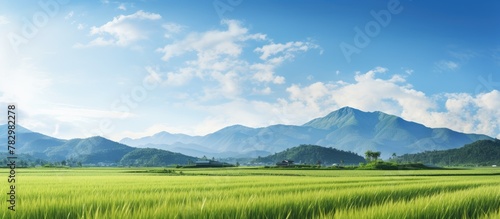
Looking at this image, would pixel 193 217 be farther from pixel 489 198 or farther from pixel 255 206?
pixel 489 198

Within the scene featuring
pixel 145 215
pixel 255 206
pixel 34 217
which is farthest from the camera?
pixel 255 206

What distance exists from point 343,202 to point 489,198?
3773 millimetres

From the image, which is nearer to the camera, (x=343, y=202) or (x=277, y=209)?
(x=277, y=209)

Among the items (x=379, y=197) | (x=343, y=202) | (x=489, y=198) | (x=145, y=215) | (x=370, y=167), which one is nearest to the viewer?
(x=145, y=215)

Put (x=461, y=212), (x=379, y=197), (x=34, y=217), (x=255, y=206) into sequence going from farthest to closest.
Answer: (x=379, y=197) → (x=461, y=212) → (x=255, y=206) → (x=34, y=217)

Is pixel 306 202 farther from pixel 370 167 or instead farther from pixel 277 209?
pixel 370 167

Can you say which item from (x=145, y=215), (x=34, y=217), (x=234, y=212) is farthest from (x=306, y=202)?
(x=34, y=217)

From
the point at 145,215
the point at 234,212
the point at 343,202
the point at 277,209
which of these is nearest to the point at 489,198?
the point at 343,202

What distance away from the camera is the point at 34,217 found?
624 centimetres

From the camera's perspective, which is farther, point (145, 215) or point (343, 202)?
point (343, 202)

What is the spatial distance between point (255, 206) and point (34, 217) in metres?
3.27

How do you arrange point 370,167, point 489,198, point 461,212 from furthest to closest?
point 370,167, point 489,198, point 461,212

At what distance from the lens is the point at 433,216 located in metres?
6.63

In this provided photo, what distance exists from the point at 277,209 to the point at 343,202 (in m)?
2.77
